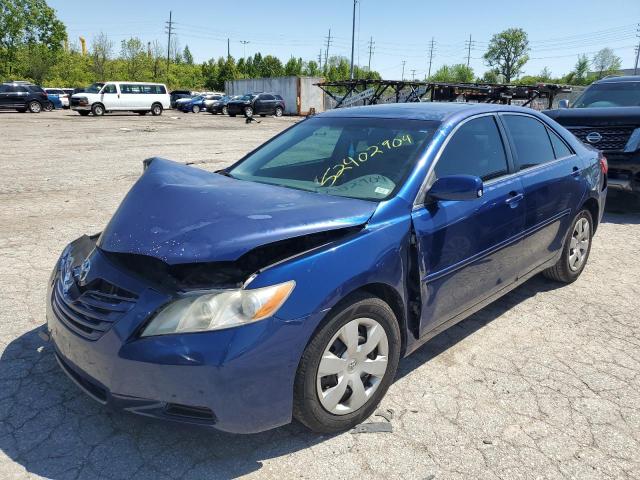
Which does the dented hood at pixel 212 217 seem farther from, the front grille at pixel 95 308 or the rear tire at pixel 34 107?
the rear tire at pixel 34 107

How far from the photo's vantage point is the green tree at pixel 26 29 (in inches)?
2340

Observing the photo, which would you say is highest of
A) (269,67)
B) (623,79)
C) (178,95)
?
(269,67)

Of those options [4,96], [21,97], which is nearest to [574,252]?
[4,96]

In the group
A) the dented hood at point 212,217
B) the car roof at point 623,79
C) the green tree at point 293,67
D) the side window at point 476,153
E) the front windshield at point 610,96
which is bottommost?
the dented hood at point 212,217

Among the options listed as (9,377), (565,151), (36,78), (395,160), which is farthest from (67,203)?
(36,78)

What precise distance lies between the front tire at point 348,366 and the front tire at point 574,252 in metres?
2.44

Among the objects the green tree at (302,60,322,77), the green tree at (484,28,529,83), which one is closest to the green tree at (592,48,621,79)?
the green tree at (484,28,529,83)

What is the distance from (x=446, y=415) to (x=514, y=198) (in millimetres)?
1584

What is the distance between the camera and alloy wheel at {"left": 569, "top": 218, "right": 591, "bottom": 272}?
4.51m

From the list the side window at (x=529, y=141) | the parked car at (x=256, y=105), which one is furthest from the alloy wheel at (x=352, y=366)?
the parked car at (x=256, y=105)

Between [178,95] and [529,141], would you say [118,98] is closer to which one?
[178,95]

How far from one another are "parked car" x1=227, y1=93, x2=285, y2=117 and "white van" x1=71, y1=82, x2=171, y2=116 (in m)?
4.90

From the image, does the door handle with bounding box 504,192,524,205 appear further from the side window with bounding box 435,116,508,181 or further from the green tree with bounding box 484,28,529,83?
the green tree with bounding box 484,28,529,83

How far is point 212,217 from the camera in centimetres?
242
